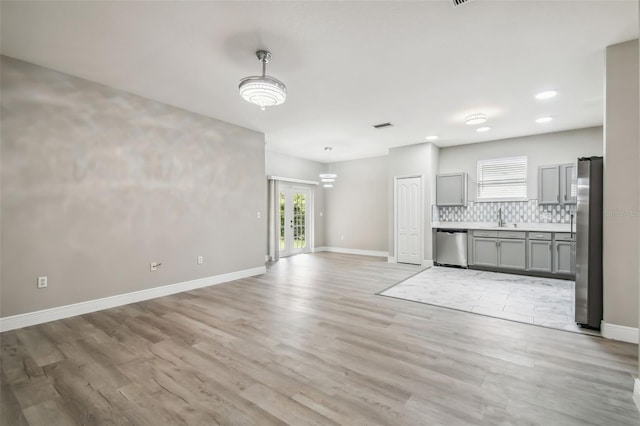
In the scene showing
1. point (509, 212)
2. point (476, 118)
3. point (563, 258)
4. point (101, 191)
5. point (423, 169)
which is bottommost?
point (563, 258)

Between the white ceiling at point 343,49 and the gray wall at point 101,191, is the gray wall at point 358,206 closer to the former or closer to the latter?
the white ceiling at point 343,49

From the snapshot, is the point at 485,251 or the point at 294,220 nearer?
the point at 485,251

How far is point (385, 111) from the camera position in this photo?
4723mm

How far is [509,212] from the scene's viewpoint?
21.1 feet

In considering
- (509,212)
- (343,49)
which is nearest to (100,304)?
(343,49)

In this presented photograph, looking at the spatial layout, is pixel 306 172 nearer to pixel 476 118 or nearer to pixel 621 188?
pixel 476 118

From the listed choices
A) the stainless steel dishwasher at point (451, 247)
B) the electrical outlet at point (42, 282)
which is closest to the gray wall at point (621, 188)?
the stainless steel dishwasher at point (451, 247)

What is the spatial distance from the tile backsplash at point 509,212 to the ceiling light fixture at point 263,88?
17.7ft

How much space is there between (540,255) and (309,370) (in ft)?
17.9

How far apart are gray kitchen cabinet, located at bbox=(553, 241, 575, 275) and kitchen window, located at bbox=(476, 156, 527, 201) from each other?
1284 mm

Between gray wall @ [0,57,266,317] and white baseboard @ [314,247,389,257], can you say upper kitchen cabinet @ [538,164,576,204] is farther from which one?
gray wall @ [0,57,266,317]

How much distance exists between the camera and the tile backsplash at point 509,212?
19.4 ft

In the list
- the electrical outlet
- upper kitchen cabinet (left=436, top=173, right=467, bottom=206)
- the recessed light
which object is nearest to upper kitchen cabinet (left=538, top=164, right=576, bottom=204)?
upper kitchen cabinet (left=436, top=173, right=467, bottom=206)

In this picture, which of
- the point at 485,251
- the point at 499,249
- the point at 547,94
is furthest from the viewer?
the point at 485,251
